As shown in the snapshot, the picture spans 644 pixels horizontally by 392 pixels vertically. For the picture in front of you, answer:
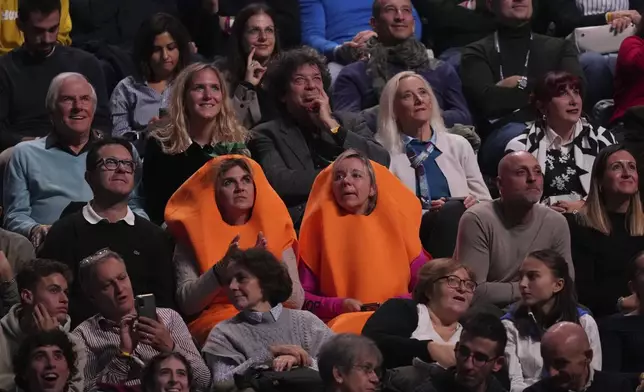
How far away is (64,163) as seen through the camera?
23.2 ft

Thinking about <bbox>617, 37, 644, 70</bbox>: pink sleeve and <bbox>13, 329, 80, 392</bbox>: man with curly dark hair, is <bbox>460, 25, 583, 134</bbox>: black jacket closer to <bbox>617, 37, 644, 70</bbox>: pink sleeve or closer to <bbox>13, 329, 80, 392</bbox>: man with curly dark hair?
<bbox>617, 37, 644, 70</bbox>: pink sleeve

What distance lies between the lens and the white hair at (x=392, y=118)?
7500 millimetres

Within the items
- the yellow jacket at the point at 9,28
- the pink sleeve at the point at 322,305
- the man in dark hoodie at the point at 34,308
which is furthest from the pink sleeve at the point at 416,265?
the yellow jacket at the point at 9,28

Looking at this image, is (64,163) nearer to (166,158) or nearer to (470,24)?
(166,158)

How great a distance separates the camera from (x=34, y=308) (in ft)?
19.8

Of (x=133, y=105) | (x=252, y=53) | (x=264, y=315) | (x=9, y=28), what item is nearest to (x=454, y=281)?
(x=264, y=315)

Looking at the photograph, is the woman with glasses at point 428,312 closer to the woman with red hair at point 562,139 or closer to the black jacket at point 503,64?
the woman with red hair at point 562,139

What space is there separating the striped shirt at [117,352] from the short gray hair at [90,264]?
13cm

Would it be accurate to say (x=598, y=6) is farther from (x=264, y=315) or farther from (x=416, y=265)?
(x=264, y=315)

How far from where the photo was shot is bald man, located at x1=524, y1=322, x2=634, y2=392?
5.77 metres

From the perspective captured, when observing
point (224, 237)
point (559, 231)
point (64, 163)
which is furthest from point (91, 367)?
point (559, 231)

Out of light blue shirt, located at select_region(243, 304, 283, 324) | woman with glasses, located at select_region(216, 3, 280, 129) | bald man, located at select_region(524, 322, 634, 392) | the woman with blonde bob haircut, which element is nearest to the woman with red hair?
the woman with blonde bob haircut

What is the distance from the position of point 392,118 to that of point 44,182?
1560 mm

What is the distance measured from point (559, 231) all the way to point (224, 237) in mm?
1332
